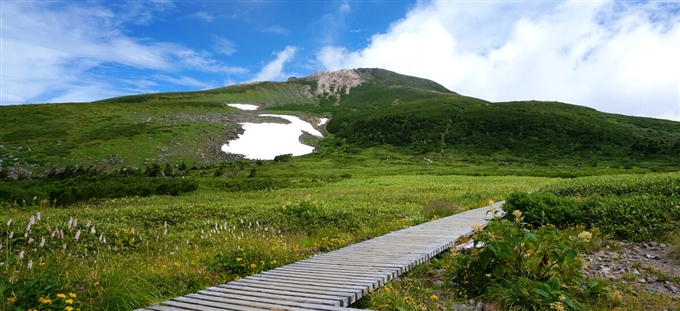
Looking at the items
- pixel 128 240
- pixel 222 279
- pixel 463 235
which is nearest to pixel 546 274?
pixel 463 235

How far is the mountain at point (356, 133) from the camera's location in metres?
49.8

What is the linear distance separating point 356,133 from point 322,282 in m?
90.0

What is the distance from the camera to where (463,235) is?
10.5 m

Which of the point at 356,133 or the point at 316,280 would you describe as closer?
the point at 316,280

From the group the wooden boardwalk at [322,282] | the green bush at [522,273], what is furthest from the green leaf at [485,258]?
the wooden boardwalk at [322,282]

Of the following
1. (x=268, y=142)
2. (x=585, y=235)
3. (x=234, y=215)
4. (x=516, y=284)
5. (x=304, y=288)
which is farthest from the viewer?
(x=268, y=142)

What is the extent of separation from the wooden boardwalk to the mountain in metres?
43.7

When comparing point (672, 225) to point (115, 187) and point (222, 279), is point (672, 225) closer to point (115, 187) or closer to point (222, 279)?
point (222, 279)

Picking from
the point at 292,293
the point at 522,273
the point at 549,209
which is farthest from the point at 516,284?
the point at 549,209

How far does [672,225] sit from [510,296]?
863 cm

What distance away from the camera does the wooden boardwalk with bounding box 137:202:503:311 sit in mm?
5297

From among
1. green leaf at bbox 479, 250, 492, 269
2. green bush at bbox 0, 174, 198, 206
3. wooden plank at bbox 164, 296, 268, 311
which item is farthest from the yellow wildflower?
green bush at bbox 0, 174, 198, 206

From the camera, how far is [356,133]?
9594cm

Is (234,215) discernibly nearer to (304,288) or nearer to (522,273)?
(304,288)
